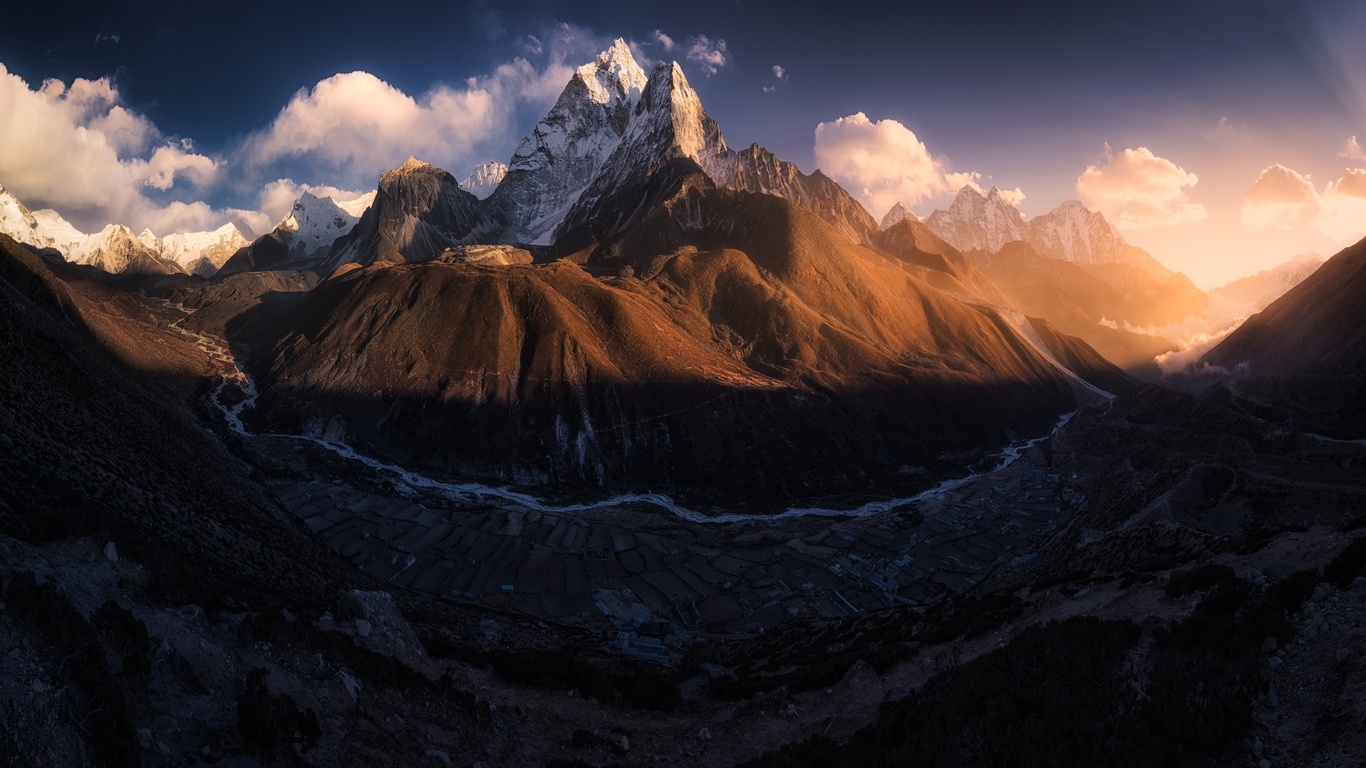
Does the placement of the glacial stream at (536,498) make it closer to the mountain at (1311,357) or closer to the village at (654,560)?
the village at (654,560)

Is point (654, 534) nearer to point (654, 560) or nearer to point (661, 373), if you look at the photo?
point (654, 560)

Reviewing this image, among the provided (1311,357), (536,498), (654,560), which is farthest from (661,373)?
(1311,357)

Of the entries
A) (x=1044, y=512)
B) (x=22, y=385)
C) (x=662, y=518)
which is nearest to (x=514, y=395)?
(x=662, y=518)

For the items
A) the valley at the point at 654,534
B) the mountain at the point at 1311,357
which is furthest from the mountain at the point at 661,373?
the mountain at the point at 1311,357

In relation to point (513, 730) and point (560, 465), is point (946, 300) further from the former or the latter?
point (513, 730)

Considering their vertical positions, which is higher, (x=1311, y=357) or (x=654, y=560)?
(x=1311, y=357)
